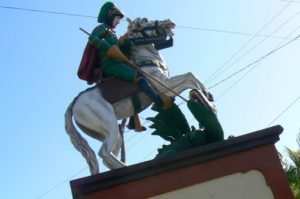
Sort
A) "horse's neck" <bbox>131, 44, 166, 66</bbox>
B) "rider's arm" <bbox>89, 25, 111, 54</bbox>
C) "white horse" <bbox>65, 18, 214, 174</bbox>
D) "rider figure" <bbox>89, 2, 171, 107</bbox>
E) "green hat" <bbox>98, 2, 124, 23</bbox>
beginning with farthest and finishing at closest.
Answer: "green hat" <bbox>98, 2, 124, 23</bbox>, "horse's neck" <bbox>131, 44, 166, 66</bbox>, "rider's arm" <bbox>89, 25, 111, 54</bbox>, "rider figure" <bbox>89, 2, 171, 107</bbox>, "white horse" <bbox>65, 18, 214, 174</bbox>

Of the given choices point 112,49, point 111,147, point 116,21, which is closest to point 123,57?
point 112,49

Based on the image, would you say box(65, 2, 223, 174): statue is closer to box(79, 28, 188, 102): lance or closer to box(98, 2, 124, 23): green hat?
box(79, 28, 188, 102): lance

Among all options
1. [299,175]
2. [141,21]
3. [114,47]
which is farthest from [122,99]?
[299,175]

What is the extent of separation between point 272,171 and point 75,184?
1.63m

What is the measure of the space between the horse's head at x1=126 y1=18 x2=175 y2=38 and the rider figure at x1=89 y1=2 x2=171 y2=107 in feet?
0.36

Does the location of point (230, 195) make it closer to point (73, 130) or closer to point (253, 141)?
point (253, 141)

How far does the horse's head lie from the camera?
6227 mm

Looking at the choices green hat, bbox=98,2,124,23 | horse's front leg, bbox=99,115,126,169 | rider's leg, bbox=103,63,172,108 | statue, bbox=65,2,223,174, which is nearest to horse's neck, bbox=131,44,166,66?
statue, bbox=65,2,223,174

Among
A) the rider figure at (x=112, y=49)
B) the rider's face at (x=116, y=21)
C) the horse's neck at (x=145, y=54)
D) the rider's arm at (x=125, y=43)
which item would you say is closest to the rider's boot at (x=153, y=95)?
the rider figure at (x=112, y=49)

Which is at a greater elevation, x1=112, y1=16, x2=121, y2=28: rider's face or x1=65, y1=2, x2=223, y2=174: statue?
x1=112, y1=16, x2=121, y2=28: rider's face

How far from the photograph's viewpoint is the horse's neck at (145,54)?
613 cm

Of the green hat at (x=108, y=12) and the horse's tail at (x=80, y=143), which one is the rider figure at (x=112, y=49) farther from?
the horse's tail at (x=80, y=143)

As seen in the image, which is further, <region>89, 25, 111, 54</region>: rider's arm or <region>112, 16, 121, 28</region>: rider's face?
<region>112, 16, 121, 28</region>: rider's face

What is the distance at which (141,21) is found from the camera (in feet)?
20.7
